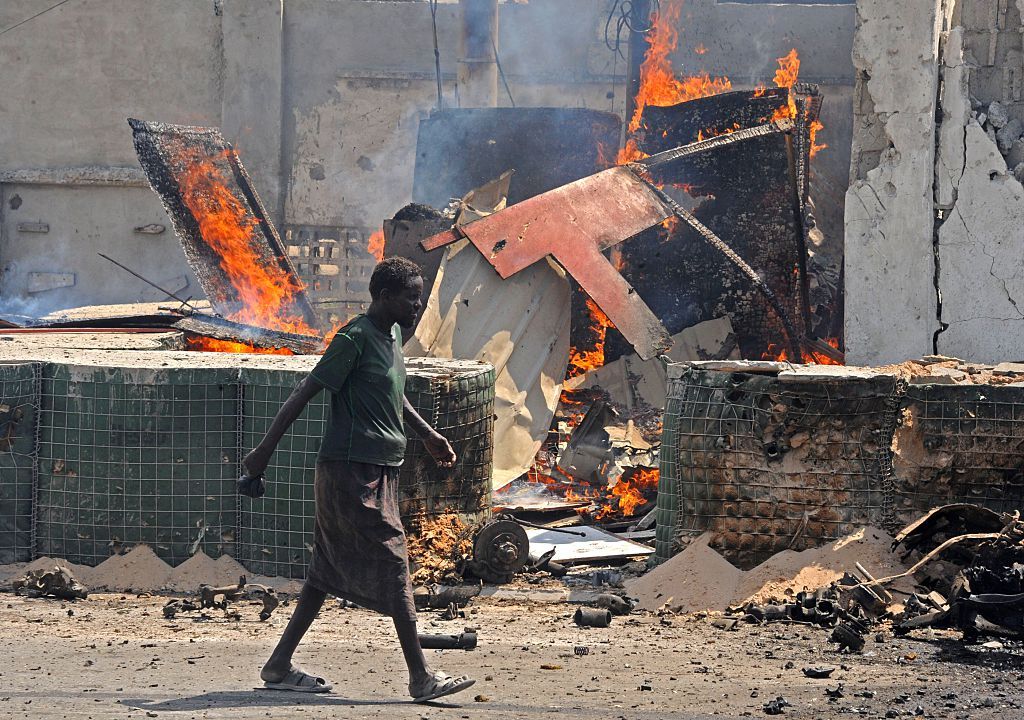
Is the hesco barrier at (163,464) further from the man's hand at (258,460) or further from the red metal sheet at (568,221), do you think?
the red metal sheet at (568,221)

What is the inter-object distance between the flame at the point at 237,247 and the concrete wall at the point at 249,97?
6.64 meters

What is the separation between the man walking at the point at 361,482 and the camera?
4.83 m

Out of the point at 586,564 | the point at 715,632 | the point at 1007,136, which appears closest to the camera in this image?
the point at 715,632

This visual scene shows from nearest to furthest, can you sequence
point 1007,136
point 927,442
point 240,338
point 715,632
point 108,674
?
point 108,674
point 715,632
point 927,442
point 1007,136
point 240,338

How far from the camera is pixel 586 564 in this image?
7523 millimetres

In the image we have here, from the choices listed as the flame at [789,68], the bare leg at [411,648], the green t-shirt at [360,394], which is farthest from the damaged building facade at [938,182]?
the flame at [789,68]

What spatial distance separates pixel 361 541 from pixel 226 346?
17.6 ft

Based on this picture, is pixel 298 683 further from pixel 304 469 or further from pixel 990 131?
pixel 990 131

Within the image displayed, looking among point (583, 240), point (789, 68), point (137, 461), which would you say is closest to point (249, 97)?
point (789, 68)

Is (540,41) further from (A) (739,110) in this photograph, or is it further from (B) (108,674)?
(B) (108,674)

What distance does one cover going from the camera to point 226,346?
9.98 metres

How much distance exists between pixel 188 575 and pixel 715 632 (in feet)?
8.83

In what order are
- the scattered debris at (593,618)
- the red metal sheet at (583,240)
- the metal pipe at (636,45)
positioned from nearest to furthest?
the scattered debris at (593,618) → the red metal sheet at (583,240) → the metal pipe at (636,45)

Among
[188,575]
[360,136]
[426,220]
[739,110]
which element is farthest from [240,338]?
[360,136]
